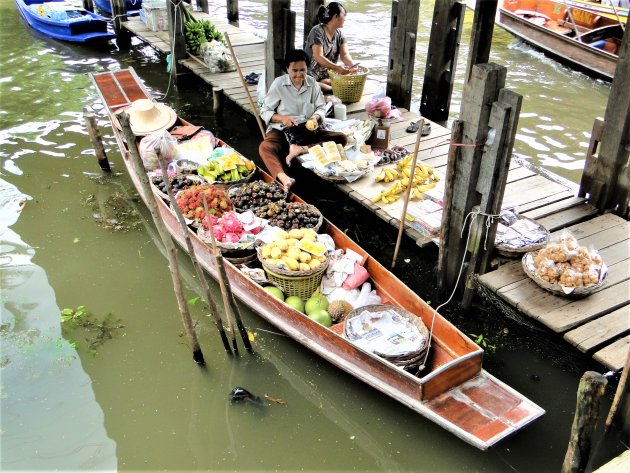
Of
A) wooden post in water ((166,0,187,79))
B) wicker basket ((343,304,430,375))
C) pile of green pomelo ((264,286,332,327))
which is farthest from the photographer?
wooden post in water ((166,0,187,79))

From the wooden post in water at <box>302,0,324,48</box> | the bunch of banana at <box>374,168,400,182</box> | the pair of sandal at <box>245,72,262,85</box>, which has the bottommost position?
the bunch of banana at <box>374,168,400,182</box>

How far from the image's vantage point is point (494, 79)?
4.11 meters

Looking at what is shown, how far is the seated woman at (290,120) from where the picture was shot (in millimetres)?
6527

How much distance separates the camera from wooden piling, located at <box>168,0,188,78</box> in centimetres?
A: 936

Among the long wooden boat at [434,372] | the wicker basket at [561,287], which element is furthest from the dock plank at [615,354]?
the long wooden boat at [434,372]

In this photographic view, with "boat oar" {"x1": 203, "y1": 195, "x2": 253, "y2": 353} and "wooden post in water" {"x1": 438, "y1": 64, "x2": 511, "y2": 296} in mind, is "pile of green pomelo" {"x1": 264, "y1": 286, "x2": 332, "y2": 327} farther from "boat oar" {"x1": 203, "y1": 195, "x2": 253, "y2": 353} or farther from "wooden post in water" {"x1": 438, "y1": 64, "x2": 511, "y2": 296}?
"wooden post in water" {"x1": 438, "y1": 64, "x2": 511, "y2": 296}

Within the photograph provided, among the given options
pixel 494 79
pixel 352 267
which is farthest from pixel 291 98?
pixel 494 79

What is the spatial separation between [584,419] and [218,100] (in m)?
7.24

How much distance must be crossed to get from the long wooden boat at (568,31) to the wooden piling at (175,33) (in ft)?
23.4

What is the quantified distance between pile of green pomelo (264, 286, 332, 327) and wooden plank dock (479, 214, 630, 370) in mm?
1348

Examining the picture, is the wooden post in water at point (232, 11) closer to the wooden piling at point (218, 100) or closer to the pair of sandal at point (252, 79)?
the pair of sandal at point (252, 79)

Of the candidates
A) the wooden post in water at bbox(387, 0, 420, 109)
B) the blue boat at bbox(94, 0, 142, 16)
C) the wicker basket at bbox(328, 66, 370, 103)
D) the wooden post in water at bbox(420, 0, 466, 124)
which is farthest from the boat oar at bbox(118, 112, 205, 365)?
the blue boat at bbox(94, 0, 142, 16)

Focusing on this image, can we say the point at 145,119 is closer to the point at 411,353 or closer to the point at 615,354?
the point at 411,353

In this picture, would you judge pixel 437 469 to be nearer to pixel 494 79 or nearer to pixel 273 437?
pixel 273 437
